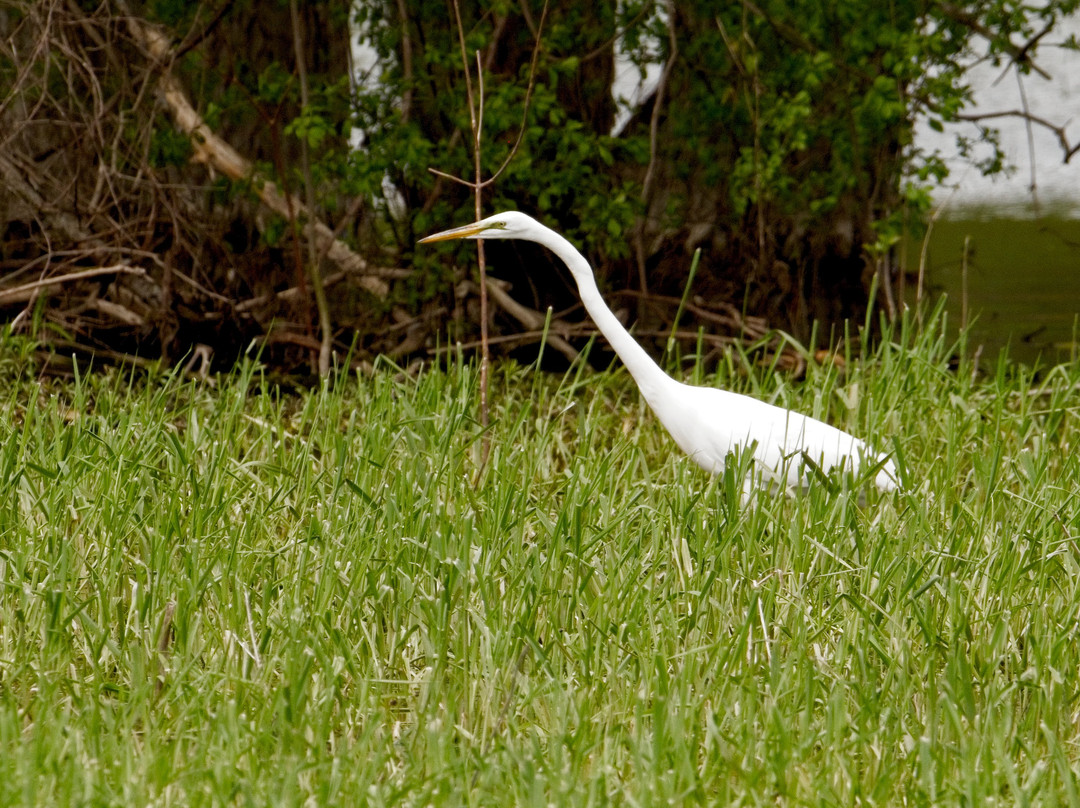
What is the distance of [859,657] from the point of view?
2.44 m

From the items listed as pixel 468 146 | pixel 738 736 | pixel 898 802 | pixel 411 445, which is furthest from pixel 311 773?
pixel 468 146

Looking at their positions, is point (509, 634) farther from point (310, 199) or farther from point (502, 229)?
point (310, 199)

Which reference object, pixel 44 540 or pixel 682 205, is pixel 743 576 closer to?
pixel 44 540

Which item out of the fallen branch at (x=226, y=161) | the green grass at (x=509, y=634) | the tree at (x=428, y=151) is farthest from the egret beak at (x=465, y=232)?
the fallen branch at (x=226, y=161)

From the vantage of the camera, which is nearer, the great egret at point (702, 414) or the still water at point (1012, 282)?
the great egret at point (702, 414)

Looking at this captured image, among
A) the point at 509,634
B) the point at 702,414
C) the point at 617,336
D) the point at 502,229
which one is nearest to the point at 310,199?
the point at 502,229

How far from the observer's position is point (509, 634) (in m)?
2.50

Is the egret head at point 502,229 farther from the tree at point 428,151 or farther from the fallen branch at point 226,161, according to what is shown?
the fallen branch at point 226,161

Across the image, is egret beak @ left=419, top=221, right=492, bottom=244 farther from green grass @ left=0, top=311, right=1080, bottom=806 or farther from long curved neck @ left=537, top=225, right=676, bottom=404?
green grass @ left=0, top=311, right=1080, bottom=806

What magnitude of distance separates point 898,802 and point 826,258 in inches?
207

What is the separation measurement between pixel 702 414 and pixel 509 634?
1442 millimetres

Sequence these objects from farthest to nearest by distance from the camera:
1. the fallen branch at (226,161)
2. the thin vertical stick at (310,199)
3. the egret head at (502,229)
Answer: the fallen branch at (226,161)
the thin vertical stick at (310,199)
the egret head at (502,229)

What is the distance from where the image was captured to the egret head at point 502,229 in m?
3.67

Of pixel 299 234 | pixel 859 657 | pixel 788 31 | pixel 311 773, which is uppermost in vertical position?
pixel 788 31
